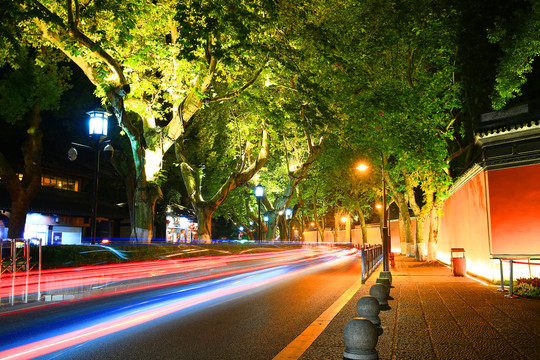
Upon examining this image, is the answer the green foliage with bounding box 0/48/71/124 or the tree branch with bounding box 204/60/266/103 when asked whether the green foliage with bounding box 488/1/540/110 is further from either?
the green foliage with bounding box 0/48/71/124

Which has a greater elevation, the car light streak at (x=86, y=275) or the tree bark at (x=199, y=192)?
the tree bark at (x=199, y=192)

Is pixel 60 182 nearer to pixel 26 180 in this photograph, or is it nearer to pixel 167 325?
pixel 26 180

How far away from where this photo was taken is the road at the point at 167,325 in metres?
6.38

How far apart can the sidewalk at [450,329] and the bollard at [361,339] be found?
0.85 m

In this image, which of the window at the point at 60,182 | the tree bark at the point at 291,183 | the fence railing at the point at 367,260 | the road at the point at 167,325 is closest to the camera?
the road at the point at 167,325

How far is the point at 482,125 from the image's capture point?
1533 centimetres

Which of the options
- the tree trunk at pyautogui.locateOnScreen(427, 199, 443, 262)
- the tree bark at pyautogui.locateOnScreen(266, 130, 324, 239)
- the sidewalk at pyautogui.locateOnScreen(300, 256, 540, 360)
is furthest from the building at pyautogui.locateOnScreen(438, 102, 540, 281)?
the tree bark at pyautogui.locateOnScreen(266, 130, 324, 239)

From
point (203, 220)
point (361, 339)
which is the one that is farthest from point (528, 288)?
point (203, 220)

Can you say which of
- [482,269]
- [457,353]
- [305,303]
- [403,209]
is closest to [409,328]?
[457,353]

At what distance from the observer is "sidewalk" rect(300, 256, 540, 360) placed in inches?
231

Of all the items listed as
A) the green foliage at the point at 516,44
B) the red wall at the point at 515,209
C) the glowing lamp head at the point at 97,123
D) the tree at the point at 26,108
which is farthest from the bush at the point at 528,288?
the tree at the point at 26,108

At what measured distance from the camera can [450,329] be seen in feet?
24.1

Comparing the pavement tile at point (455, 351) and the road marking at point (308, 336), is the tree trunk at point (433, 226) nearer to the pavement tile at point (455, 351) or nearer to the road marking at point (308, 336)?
the road marking at point (308, 336)

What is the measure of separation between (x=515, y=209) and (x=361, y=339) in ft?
39.8
